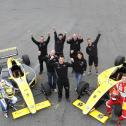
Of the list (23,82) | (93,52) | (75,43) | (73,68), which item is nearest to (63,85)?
(73,68)

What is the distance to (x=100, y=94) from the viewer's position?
1339cm

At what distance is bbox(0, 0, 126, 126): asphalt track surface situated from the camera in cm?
1306

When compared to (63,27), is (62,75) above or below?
above

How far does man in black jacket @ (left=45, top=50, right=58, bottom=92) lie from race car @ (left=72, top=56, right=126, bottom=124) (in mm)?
1231

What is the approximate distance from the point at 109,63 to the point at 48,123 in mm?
5563

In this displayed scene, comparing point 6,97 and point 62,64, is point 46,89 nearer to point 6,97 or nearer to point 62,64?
point 62,64

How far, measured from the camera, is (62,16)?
78.7 feet

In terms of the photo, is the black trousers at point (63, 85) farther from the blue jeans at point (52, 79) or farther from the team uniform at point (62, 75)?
the blue jeans at point (52, 79)

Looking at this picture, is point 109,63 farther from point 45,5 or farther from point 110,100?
point 45,5

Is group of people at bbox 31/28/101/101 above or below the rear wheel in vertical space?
above

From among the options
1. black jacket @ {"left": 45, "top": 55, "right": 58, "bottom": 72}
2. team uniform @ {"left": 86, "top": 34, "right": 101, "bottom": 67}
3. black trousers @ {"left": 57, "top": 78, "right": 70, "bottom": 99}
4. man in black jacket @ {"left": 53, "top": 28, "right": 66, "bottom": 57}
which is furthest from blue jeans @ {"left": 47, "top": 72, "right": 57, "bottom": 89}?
team uniform @ {"left": 86, "top": 34, "right": 101, "bottom": 67}

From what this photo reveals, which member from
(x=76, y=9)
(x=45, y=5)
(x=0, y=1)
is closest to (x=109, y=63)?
(x=76, y=9)

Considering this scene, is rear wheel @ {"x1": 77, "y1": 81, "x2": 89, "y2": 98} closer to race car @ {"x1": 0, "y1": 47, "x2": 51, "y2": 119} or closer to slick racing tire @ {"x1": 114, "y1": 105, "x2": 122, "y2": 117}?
race car @ {"x1": 0, "y1": 47, "x2": 51, "y2": 119}

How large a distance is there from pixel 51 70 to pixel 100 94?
2375mm
